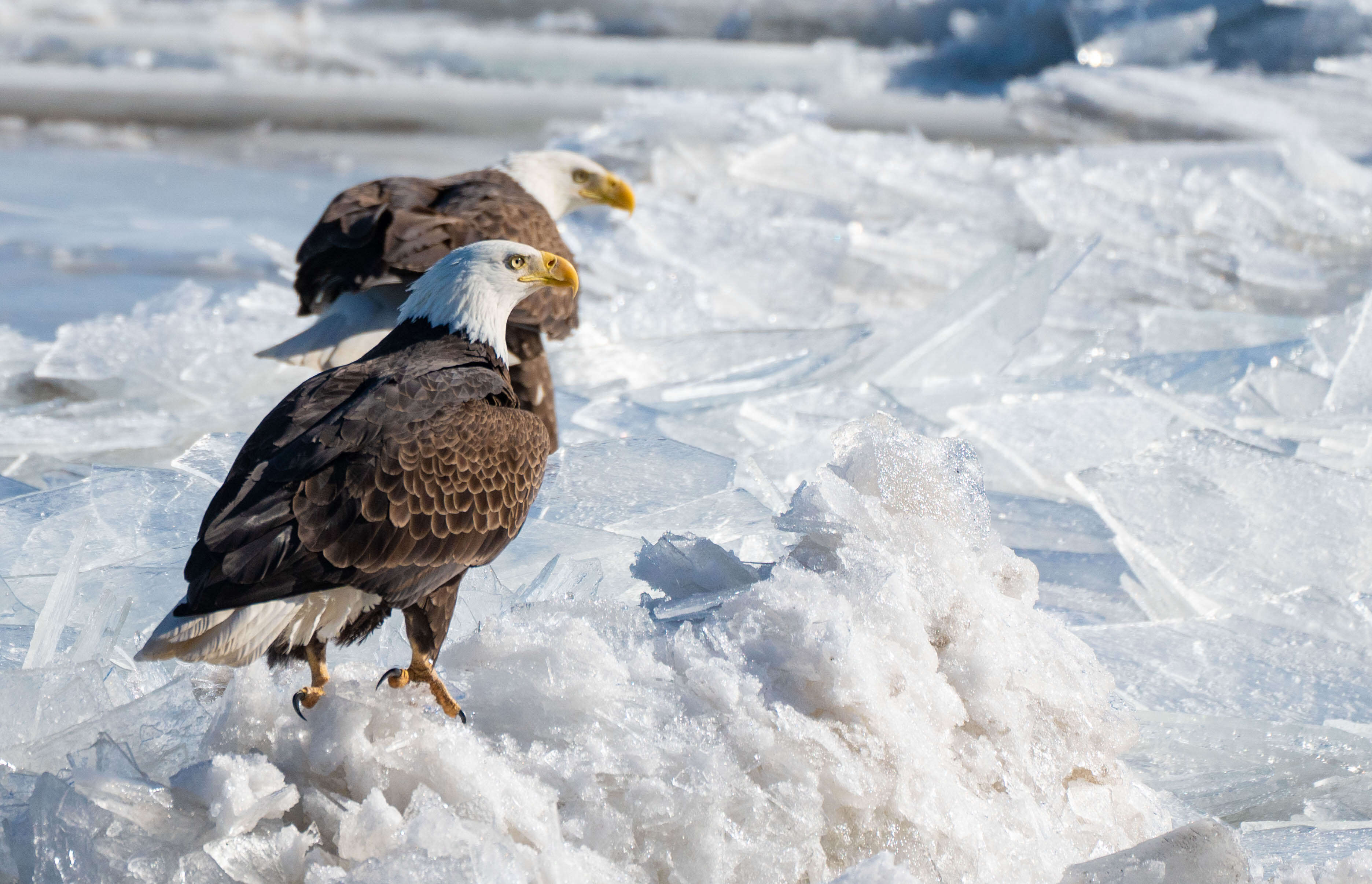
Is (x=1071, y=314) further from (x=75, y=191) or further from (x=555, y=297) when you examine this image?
(x=75, y=191)

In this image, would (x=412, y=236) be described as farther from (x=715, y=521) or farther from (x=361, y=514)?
(x=361, y=514)

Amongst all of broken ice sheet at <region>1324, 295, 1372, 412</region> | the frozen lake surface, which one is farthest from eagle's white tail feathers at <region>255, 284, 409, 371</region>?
broken ice sheet at <region>1324, 295, 1372, 412</region>

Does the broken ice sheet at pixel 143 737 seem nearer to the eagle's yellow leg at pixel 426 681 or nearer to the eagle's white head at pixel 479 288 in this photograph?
the eagle's yellow leg at pixel 426 681

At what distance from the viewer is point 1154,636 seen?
229cm

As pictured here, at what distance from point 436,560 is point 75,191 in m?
5.50

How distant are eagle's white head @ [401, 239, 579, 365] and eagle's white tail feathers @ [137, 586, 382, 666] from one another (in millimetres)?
578

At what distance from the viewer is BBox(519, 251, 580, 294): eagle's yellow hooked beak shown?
88.2 inches

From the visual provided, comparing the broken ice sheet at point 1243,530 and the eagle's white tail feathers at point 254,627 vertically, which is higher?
the eagle's white tail feathers at point 254,627

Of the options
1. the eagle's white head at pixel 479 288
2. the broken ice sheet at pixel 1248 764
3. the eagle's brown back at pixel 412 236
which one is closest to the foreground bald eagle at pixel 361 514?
the eagle's white head at pixel 479 288

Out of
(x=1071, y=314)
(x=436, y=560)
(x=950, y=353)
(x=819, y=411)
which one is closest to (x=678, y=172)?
(x=1071, y=314)

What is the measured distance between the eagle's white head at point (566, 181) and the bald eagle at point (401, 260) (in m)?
0.34

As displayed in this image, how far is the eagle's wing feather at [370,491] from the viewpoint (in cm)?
150

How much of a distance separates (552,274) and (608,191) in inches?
64.4

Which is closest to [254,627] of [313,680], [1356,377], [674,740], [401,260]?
[313,680]
